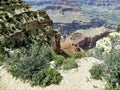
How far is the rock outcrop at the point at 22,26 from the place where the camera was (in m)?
41.0

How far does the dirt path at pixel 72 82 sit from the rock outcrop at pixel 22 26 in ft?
35.8

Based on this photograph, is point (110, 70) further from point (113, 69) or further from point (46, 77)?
point (46, 77)

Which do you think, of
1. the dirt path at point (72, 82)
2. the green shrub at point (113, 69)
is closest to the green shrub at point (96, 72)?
the dirt path at point (72, 82)

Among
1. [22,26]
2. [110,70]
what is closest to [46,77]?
[110,70]

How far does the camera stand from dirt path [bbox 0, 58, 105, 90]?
23.4 m

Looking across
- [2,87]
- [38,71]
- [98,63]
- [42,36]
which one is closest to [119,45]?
[98,63]

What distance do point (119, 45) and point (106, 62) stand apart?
2788 mm

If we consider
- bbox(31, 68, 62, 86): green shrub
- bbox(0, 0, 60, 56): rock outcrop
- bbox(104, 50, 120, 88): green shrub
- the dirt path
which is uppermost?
bbox(104, 50, 120, 88): green shrub

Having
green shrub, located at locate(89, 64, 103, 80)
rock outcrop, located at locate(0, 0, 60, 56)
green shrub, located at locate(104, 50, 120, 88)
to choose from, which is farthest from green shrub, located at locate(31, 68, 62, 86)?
rock outcrop, located at locate(0, 0, 60, 56)

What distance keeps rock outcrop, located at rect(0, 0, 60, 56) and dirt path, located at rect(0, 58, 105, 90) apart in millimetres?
10903

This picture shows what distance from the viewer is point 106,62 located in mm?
23484

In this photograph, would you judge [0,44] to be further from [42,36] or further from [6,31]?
[42,36]

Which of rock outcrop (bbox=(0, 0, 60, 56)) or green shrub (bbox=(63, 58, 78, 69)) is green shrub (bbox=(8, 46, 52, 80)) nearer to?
green shrub (bbox=(63, 58, 78, 69))

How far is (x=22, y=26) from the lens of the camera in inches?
1796
